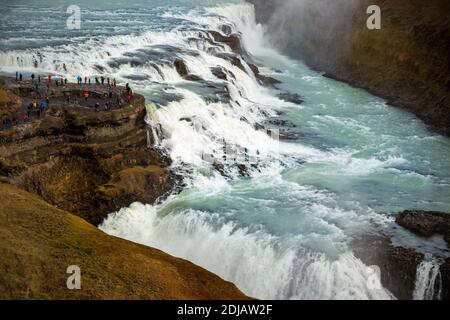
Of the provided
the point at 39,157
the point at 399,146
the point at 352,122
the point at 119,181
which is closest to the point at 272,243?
the point at 119,181

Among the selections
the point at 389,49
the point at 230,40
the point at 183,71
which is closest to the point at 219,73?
the point at 183,71

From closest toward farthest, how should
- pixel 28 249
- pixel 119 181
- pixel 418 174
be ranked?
1. pixel 28 249
2. pixel 119 181
3. pixel 418 174

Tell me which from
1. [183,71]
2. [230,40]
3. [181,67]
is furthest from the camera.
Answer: [230,40]

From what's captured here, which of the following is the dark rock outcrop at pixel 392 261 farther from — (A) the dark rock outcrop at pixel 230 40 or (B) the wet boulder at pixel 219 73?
(A) the dark rock outcrop at pixel 230 40

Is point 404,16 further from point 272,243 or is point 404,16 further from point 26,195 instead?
point 26,195

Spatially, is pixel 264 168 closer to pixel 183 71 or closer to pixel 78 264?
pixel 183 71
